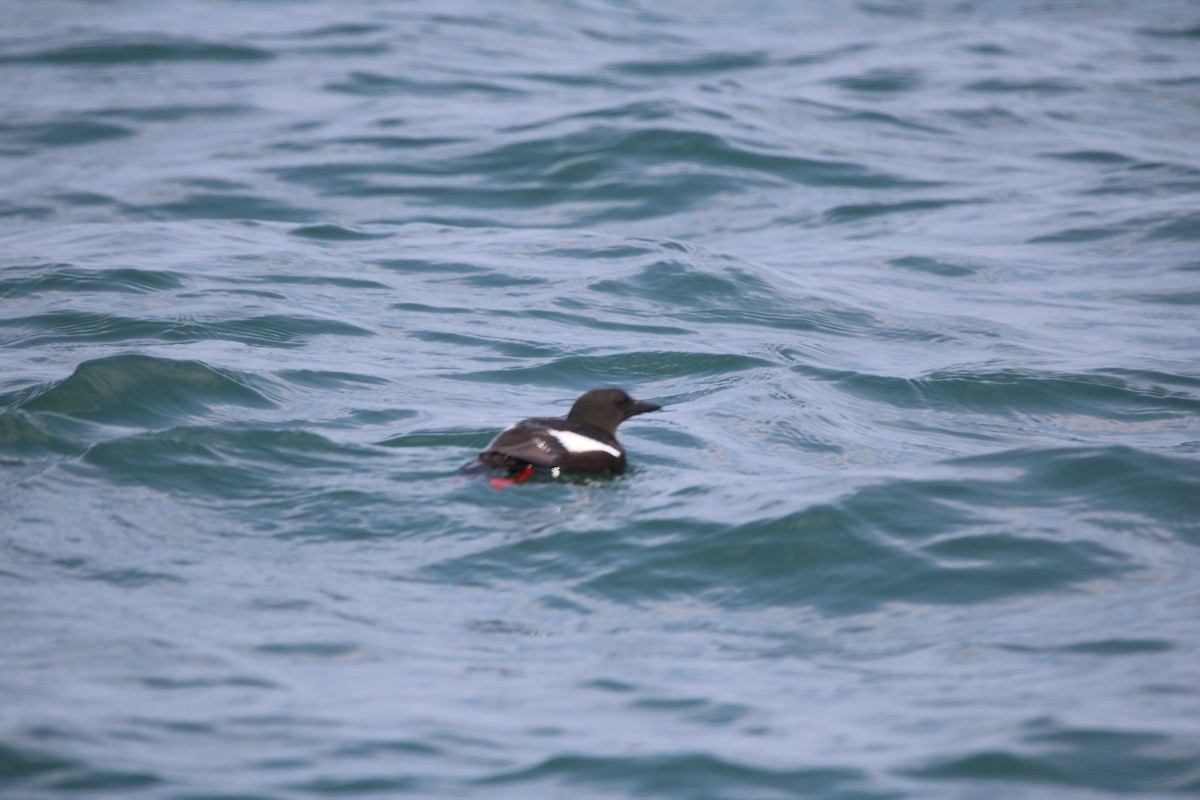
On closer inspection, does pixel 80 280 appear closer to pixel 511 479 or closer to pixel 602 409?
pixel 602 409

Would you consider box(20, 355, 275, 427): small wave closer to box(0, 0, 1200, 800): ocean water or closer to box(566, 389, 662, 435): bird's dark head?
box(0, 0, 1200, 800): ocean water

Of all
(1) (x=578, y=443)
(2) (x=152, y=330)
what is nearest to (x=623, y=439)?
(1) (x=578, y=443)

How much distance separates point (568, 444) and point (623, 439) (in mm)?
1025

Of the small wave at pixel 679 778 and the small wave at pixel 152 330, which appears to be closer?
the small wave at pixel 679 778


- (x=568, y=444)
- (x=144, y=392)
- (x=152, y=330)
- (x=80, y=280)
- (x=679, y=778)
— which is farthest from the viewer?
(x=80, y=280)

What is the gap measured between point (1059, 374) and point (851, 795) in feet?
16.8

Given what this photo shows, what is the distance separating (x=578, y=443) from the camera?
6.67m

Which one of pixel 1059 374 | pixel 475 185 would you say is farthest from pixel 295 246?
pixel 1059 374

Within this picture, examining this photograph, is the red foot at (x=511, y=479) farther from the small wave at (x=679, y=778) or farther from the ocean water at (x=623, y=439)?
the small wave at (x=679, y=778)

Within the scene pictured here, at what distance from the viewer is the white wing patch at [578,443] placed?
663cm

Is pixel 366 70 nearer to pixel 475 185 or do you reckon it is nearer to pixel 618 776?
pixel 475 185

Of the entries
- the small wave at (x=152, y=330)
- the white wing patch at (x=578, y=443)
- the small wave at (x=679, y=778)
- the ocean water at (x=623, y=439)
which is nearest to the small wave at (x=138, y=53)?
the ocean water at (x=623, y=439)

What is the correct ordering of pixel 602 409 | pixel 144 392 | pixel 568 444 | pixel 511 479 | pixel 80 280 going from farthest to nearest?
pixel 80 280
pixel 144 392
pixel 602 409
pixel 568 444
pixel 511 479

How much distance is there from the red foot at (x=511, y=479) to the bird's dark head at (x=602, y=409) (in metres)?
0.54
